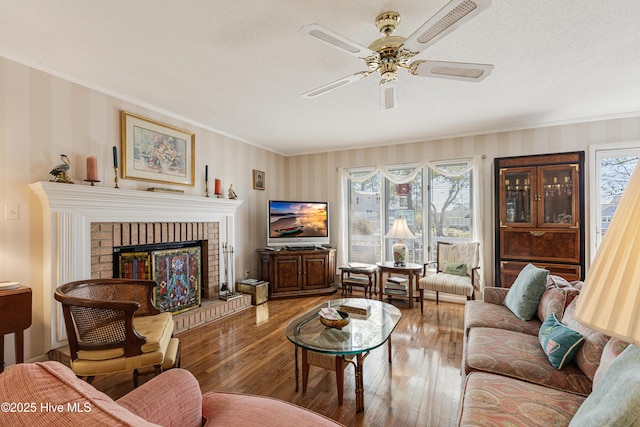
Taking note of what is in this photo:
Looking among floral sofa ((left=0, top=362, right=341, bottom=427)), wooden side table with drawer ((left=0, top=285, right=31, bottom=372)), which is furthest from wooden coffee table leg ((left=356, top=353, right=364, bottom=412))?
wooden side table with drawer ((left=0, top=285, right=31, bottom=372))

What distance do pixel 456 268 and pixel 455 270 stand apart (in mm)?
31

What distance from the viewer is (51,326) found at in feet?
8.06

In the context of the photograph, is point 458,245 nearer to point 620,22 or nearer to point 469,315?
point 469,315

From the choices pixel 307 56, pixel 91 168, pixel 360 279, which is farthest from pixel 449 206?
pixel 91 168

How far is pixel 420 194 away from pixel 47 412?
15.7 feet

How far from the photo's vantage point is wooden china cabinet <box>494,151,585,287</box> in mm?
3520

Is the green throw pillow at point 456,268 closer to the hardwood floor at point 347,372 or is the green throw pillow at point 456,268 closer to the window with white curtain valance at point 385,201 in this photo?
the window with white curtain valance at point 385,201

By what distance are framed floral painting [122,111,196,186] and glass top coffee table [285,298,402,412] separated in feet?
7.75

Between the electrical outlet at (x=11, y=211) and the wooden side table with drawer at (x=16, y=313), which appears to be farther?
the electrical outlet at (x=11, y=211)

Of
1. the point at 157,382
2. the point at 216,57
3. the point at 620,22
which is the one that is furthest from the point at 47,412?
the point at 620,22

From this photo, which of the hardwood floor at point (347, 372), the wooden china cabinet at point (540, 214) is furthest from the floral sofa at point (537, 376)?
the wooden china cabinet at point (540, 214)

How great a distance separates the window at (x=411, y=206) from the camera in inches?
176

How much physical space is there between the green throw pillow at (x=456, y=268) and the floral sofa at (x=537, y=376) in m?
1.65

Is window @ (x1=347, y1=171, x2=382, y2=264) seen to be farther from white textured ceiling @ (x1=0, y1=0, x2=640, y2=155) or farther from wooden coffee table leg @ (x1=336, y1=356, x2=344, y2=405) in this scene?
wooden coffee table leg @ (x1=336, y1=356, x2=344, y2=405)
